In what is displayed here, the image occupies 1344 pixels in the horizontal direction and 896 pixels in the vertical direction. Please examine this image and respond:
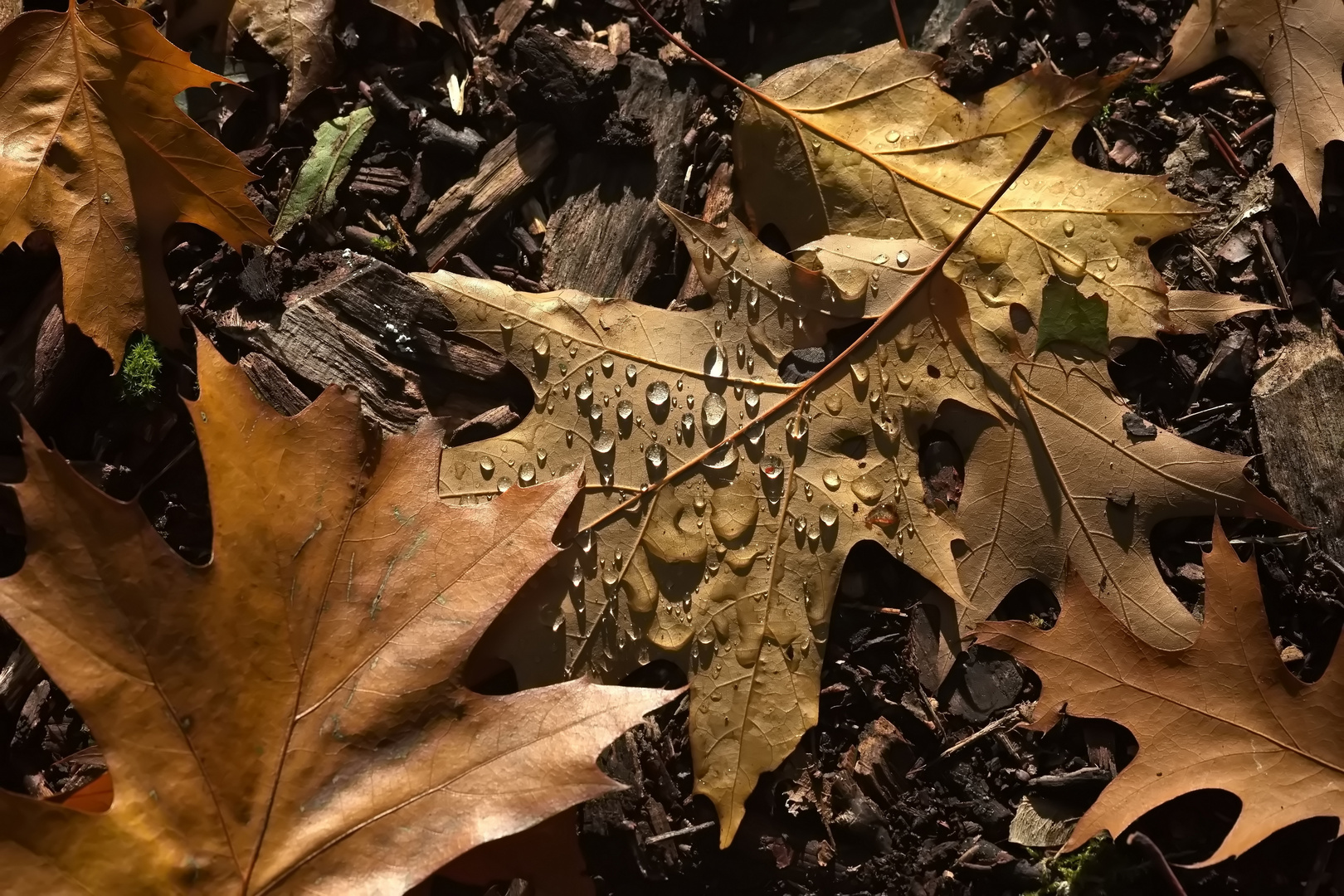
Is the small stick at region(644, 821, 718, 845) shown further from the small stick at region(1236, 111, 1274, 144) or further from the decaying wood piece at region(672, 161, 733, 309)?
the small stick at region(1236, 111, 1274, 144)

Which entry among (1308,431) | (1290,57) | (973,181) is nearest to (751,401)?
(973,181)

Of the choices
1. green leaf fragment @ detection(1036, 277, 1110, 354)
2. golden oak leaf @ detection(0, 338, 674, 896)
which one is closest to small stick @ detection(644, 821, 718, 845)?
golden oak leaf @ detection(0, 338, 674, 896)

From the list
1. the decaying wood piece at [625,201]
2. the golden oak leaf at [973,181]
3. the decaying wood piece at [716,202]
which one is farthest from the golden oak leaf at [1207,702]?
the decaying wood piece at [625,201]

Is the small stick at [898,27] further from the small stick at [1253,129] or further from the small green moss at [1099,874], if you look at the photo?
the small green moss at [1099,874]

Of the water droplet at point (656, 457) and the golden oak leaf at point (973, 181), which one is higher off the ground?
the golden oak leaf at point (973, 181)

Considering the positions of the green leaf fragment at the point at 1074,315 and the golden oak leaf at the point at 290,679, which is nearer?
the golden oak leaf at the point at 290,679

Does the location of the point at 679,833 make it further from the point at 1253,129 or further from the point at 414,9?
the point at 1253,129
